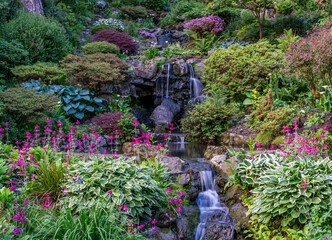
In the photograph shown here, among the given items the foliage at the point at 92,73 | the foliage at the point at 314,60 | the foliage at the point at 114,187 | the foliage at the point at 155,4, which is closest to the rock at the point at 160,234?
the foliage at the point at 114,187

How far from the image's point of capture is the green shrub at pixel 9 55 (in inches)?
320

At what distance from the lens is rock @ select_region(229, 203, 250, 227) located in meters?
3.96

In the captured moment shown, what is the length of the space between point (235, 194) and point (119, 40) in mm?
10261

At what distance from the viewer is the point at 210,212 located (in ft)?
14.4

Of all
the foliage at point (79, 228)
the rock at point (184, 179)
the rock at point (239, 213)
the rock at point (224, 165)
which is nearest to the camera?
the foliage at point (79, 228)

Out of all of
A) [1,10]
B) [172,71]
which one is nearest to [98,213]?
[172,71]

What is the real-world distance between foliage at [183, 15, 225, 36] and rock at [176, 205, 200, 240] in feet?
38.8

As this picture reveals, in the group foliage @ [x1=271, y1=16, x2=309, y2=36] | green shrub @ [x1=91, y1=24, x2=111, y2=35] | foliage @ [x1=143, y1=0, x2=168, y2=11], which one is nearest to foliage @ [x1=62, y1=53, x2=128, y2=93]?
green shrub @ [x1=91, y1=24, x2=111, y2=35]

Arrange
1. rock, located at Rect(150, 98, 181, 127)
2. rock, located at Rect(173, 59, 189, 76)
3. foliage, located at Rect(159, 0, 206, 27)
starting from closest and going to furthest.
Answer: rock, located at Rect(150, 98, 181, 127) → rock, located at Rect(173, 59, 189, 76) → foliage, located at Rect(159, 0, 206, 27)

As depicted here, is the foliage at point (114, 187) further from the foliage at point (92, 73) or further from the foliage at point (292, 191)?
the foliage at point (92, 73)

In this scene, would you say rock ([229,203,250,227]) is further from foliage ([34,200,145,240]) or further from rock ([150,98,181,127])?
rock ([150,98,181,127])

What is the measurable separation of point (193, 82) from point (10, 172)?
8115 millimetres

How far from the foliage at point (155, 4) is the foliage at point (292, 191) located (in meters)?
18.8

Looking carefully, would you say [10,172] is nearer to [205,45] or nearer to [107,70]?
[107,70]
